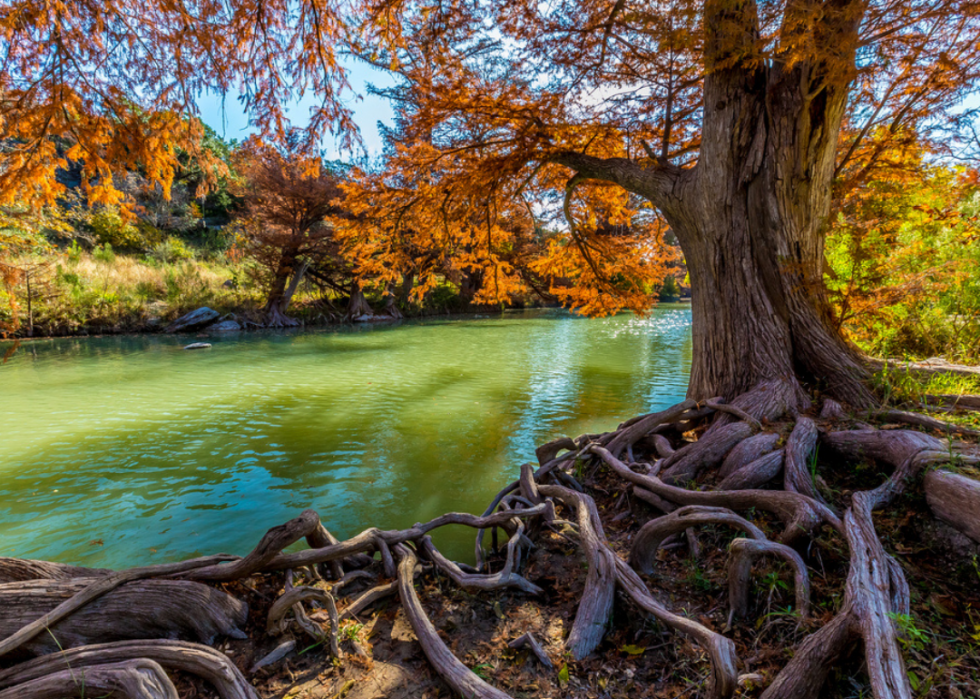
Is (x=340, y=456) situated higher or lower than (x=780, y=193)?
lower

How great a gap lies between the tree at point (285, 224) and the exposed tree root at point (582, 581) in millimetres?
20479

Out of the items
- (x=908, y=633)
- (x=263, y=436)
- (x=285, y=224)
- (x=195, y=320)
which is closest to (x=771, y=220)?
(x=908, y=633)

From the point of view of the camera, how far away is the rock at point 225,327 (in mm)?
19281

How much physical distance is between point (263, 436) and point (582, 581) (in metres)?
4.96

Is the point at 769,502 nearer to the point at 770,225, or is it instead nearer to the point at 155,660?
the point at 770,225

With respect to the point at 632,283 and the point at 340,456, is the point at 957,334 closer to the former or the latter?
the point at 632,283

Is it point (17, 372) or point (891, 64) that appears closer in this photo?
point (891, 64)

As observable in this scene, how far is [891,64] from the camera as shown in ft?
12.5

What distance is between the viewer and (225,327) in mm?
19625

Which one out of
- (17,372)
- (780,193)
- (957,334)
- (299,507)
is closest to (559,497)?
(299,507)

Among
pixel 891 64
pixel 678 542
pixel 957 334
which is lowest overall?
pixel 678 542

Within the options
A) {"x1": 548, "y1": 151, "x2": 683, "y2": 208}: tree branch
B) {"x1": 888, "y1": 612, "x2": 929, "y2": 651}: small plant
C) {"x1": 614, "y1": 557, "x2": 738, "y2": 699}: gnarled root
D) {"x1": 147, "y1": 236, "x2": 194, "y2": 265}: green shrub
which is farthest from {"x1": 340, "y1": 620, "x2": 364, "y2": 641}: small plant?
{"x1": 147, "y1": 236, "x2": 194, "y2": 265}: green shrub

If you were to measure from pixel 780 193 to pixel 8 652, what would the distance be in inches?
222

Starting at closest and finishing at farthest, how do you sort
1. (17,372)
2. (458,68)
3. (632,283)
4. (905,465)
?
1. (905,465)
2. (458,68)
3. (632,283)
4. (17,372)
